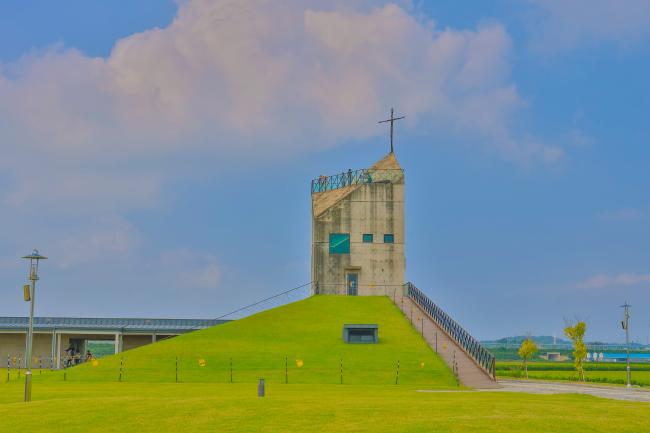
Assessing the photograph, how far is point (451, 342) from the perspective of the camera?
54312 mm

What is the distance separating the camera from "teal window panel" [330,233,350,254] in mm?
73875

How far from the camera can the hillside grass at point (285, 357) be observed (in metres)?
44.6

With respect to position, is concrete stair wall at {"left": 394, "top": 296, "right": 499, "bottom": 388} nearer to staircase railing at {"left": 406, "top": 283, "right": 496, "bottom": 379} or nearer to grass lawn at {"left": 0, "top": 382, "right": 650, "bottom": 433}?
staircase railing at {"left": 406, "top": 283, "right": 496, "bottom": 379}

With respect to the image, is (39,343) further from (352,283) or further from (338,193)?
(338,193)

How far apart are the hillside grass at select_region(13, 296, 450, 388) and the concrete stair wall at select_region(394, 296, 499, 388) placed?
0.82m

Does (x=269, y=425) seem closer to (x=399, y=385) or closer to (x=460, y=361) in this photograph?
(x=399, y=385)

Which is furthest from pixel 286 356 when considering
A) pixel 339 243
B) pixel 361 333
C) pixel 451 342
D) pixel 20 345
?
pixel 20 345

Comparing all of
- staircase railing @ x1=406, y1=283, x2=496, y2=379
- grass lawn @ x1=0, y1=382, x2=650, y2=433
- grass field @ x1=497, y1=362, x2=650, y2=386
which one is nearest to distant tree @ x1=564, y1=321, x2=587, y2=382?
grass field @ x1=497, y1=362, x2=650, y2=386

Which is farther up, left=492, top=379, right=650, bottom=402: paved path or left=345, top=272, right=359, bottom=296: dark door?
left=345, top=272, right=359, bottom=296: dark door

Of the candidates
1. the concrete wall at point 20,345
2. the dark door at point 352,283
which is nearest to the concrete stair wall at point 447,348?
the dark door at point 352,283

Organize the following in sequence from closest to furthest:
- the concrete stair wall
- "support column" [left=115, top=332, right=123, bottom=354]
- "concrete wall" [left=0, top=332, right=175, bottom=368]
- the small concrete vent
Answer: the concrete stair wall < the small concrete vent < "support column" [left=115, top=332, right=123, bottom=354] < "concrete wall" [left=0, top=332, right=175, bottom=368]

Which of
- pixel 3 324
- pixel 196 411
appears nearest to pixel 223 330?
pixel 3 324

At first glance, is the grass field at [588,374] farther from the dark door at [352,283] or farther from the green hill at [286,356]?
the green hill at [286,356]

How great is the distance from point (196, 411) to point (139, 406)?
2.49 meters
